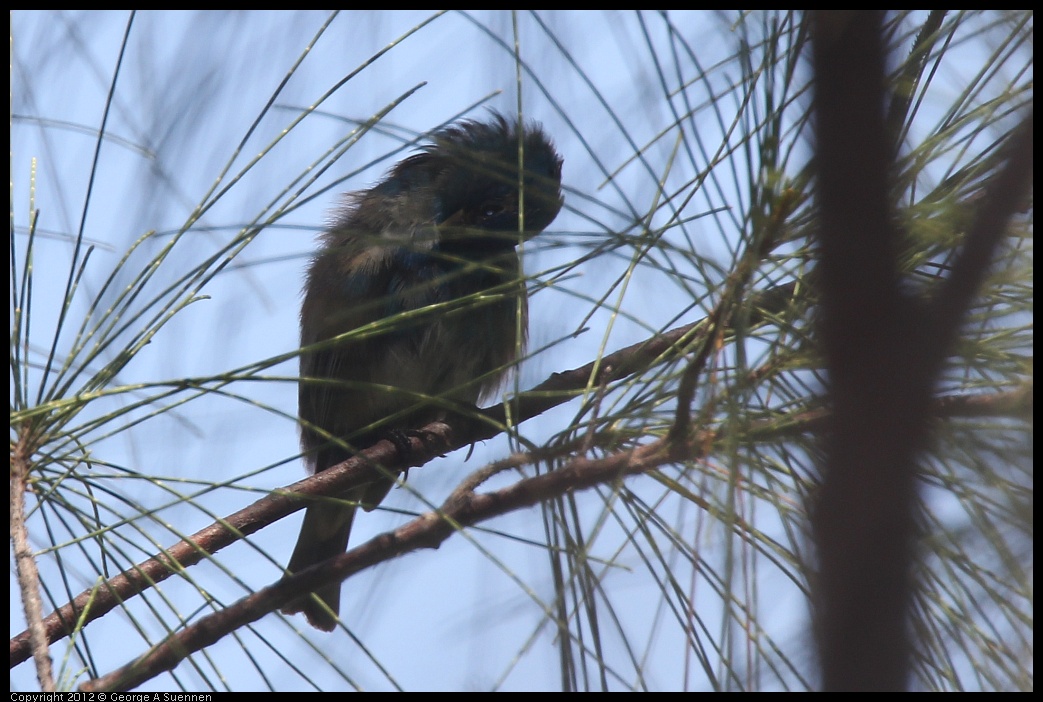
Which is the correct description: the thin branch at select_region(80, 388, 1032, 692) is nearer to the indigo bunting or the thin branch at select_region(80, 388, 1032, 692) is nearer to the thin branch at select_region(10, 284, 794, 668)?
the thin branch at select_region(10, 284, 794, 668)

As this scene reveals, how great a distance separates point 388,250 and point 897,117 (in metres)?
2.57

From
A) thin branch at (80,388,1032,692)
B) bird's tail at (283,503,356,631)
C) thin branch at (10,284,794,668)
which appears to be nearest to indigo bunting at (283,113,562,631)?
bird's tail at (283,503,356,631)

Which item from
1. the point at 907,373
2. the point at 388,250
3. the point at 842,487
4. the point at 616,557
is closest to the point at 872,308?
the point at 907,373

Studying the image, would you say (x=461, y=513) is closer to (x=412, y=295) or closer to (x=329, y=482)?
(x=329, y=482)

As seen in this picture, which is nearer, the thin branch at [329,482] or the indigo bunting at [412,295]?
the thin branch at [329,482]

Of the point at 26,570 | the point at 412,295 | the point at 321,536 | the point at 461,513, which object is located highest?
the point at 412,295

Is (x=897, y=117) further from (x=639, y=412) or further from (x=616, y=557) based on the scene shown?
(x=616, y=557)

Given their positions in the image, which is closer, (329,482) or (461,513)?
(461,513)

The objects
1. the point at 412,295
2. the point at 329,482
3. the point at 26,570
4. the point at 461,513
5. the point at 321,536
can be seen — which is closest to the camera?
the point at 461,513

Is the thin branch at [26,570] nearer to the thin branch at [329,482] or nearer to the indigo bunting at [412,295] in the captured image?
the thin branch at [329,482]

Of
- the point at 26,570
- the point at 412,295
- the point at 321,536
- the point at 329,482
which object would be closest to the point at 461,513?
the point at 26,570

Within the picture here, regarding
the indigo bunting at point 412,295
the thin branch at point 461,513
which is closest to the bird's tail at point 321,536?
the indigo bunting at point 412,295

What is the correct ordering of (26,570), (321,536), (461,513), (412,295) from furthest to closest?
(321,536)
(412,295)
(26,570)
(461,513)

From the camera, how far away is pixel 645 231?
5.08ft
